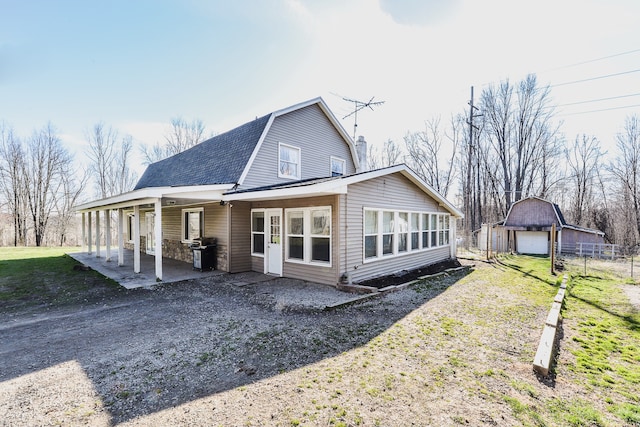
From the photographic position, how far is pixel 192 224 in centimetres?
1146

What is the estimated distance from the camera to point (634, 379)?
Answer: 342cm

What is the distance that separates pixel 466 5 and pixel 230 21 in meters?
8.01

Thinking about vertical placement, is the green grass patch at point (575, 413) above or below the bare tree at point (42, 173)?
below

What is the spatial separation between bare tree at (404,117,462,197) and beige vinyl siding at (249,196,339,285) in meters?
22.2

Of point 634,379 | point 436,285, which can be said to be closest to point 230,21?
point 436,285

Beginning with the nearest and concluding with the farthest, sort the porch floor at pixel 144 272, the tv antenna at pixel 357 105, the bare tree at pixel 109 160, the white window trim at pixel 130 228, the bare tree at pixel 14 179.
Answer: the porch floor at pixel 144 272 < the tv antenna at pixel 357 105 < the white window trim at pixel 130 228 < the bare tree at pixel 14 179 < the bare tree at pixel 109 160

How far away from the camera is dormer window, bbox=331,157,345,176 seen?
13336 mm

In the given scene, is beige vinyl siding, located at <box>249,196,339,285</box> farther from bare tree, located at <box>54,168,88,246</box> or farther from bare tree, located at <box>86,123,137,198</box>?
bare tree, located at <box>86,123,137,198</box>

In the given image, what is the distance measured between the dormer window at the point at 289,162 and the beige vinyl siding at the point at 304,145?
0.53 ft

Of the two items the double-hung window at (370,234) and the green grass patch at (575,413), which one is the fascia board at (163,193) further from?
the green grass patch at (575,413)

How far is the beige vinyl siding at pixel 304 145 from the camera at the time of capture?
10109 millimetres

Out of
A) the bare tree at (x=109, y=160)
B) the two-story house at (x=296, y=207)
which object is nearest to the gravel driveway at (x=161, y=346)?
the two-story house at (x=296, y=207)

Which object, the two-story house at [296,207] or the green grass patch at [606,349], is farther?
the two-story house at [296,207]

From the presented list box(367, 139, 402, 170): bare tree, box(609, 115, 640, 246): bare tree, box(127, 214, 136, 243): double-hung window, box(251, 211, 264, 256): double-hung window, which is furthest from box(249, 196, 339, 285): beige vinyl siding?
box(609, 115, 640, 246): bare tree
